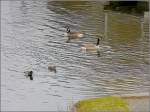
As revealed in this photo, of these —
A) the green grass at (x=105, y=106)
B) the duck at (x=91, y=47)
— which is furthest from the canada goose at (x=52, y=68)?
the green grass at (x=105, y=106)

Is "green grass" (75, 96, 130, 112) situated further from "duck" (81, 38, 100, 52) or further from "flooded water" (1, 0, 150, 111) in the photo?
"duck" (81, 38, 100, 52)

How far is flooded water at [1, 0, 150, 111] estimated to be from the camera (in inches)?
285

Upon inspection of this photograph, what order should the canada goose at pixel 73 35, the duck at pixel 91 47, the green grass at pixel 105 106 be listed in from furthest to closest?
the canada goose at pixel 73 35, the duck at pixel 91 47, the green grass at pixel 105 106

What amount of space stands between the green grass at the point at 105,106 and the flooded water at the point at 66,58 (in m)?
0.96

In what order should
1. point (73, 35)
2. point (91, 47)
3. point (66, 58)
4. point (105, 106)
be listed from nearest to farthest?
point (105, 106), point (66, 58), point (91, 47), point (73, 35)

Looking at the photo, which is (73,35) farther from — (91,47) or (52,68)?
(52,68)

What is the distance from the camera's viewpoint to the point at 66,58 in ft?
31.7

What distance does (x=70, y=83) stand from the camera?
788 cm

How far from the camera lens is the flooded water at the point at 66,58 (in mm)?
7242

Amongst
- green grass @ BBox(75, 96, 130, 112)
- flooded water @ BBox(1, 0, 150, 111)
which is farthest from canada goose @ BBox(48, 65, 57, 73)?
green grass @ BBox(75, 96, 130, 112)

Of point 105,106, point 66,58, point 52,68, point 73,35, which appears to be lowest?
point 73,35

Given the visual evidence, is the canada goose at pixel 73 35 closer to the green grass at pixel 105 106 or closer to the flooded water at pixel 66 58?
the flooded water at pixel 66 58

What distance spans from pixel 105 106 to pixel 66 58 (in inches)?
181

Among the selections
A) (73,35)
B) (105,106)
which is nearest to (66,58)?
(73,35)
